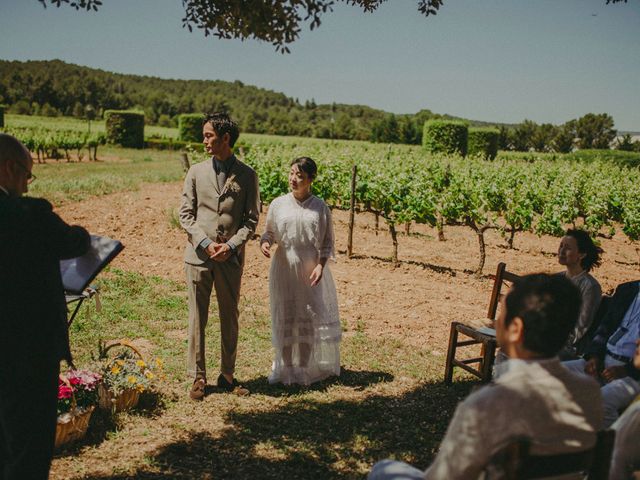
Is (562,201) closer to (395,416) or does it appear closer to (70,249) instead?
(395,416)

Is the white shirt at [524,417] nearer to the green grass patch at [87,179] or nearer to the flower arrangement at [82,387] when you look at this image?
the flower arrangement at [82,387]

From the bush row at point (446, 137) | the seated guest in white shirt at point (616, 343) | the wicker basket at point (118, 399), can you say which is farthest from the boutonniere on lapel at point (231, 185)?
the bush row at point (446, 137)

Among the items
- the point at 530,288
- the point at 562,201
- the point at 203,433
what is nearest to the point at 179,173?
the point at 562,201

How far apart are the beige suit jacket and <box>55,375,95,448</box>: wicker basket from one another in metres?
1.35

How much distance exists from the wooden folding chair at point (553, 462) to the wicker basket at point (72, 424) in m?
2.88

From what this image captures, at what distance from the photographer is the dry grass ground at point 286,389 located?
351cm

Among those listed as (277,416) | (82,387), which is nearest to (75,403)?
(82,387)

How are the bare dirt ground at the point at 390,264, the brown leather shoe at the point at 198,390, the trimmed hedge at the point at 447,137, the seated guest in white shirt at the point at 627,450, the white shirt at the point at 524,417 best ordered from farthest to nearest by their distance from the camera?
the trimmed hedge at the point at 447,137 → the bare dirt ground at the point at 390,264 → the brown leather shoe at the point at 198,390 → the seated guest in white shirt at the point at 627,450 → the white shirt at the point at 524,417

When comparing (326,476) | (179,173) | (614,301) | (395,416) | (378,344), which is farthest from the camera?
(179,173)

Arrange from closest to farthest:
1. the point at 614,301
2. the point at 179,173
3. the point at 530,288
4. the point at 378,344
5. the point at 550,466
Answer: the point at 550,466 → the point at 530,288 → the point at 614,301 → the point at 378,344 → the point at 179,173

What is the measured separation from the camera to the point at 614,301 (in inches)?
146

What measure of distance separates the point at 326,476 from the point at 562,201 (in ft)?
30.3

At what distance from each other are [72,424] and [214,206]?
1.91m

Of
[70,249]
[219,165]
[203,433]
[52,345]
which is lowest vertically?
[203,433]
